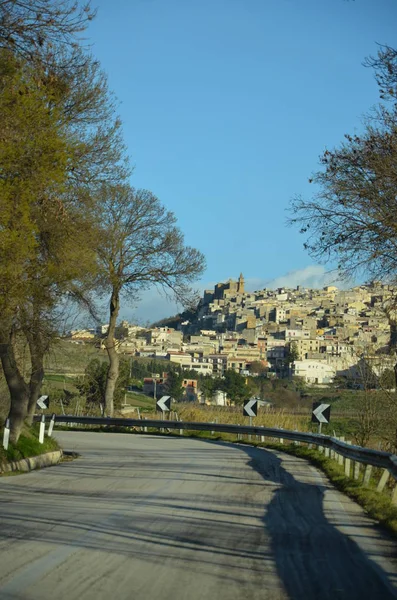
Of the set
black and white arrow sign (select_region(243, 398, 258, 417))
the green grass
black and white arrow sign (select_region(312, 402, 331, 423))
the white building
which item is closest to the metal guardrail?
black and white arrow sign (select_region(312, 402, 331, 423))

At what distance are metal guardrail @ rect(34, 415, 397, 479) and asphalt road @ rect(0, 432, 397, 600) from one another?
0.92 m

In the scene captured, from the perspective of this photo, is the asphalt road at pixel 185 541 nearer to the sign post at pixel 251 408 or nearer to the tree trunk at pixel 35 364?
the tree trunk at pixel 35 364

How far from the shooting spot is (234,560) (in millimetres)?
8188

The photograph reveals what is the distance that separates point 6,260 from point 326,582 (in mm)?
10891

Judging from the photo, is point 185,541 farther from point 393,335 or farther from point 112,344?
point 112,344

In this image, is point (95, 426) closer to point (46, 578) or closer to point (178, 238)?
point (178, 238)

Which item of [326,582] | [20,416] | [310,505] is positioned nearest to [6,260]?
[20,416]

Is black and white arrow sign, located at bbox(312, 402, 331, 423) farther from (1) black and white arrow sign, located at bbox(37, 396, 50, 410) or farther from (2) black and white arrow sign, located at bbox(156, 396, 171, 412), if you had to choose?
(1) black and white arrow sign, located at bbox(37, 396, 50, 410)

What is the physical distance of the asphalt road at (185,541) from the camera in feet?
22.6

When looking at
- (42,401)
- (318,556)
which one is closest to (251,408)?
(42,401)

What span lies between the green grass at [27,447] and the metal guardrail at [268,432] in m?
7.66

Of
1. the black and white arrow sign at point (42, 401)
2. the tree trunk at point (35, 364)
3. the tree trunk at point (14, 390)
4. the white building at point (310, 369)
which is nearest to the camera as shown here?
the tree trunk at point (14, 390)

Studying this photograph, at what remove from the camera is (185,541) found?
9.13 metres

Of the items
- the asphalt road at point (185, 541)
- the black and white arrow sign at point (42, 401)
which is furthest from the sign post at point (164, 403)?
the asphalt road at point (185, 541)
